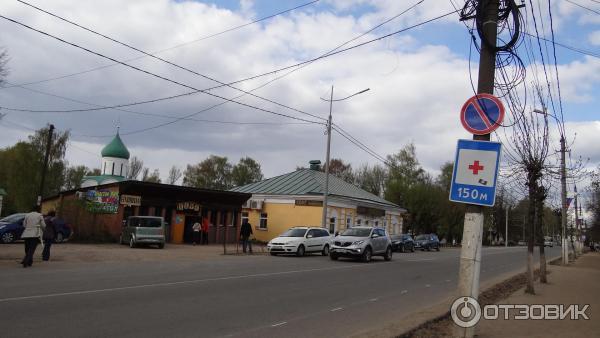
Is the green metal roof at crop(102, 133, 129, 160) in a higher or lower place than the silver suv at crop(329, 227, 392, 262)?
higher

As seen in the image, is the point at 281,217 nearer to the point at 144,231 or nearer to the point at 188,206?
the point at 188,206

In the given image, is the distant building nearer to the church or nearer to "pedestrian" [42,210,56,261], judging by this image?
the church

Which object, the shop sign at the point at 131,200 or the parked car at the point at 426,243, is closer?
the shop sign at the point at 131,200

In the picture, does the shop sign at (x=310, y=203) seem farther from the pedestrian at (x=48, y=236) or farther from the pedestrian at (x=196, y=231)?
the pedestrian at (x=48, y=236)

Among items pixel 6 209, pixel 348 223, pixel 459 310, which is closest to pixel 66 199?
pixel 348 223

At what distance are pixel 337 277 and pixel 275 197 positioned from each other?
26142 mm

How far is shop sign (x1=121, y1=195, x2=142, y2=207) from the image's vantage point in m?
31.0

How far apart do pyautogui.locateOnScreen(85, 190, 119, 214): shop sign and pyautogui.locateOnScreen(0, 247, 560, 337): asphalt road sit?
552 inches

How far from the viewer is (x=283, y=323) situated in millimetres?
8898

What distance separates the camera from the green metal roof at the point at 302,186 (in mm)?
42334

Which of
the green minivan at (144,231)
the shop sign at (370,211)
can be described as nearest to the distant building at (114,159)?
the shop sign at (370,211)

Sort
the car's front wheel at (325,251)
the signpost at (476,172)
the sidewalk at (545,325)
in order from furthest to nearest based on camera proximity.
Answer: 1. the car's front wheel at (325,251)
2. the sidewalk at (545,325)
3. the signpost at (476,172)

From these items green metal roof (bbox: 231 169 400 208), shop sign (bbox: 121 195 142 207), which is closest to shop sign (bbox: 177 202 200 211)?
shop sign (bbox: 121 195 142 207)

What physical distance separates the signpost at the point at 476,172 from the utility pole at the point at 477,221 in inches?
7.9
